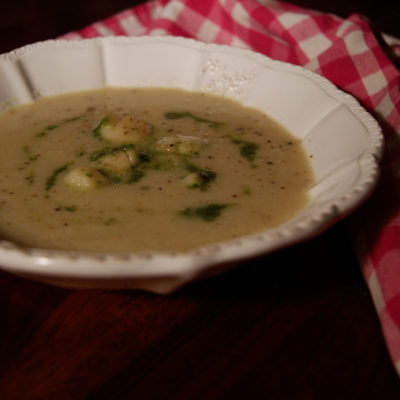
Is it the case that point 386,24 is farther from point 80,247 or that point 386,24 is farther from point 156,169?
point 80,247

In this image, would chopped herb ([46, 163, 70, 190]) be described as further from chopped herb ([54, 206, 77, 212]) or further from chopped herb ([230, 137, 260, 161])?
chopped herb ([230, 137, 260, 161])

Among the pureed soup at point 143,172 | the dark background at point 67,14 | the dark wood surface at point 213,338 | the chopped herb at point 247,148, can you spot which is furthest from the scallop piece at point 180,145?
the dark background at point 67,14

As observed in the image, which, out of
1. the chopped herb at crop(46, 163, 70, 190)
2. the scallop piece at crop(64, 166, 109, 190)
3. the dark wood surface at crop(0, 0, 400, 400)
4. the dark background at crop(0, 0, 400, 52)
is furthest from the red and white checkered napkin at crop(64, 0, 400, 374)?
the chopped herb at crop(46, 163, 70, 190)

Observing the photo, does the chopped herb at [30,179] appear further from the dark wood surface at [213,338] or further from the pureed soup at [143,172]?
the dark wood surface at [213,338]

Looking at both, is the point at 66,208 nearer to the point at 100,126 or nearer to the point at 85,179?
the point at 85,179

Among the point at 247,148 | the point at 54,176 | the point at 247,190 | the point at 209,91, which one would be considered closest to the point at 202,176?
the point at 247,190
